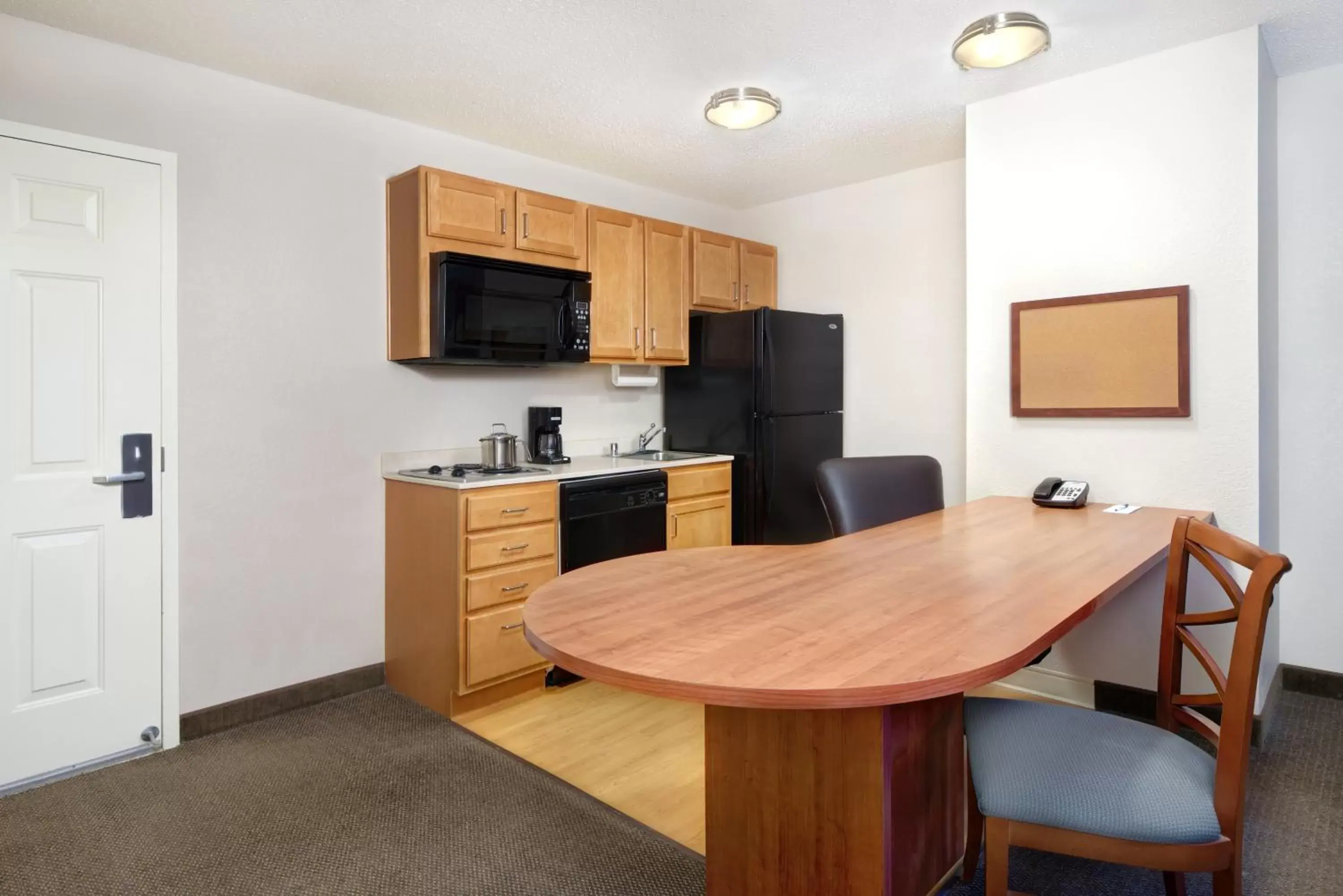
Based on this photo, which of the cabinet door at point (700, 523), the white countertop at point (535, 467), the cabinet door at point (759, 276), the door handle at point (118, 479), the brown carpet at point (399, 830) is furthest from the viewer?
the cabinet door at point (759, 276)

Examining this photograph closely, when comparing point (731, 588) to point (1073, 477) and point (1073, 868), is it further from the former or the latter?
point (1073, 477)

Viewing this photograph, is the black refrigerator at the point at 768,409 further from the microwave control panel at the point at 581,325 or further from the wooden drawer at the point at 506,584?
the wooden drawer at the point at 506,584

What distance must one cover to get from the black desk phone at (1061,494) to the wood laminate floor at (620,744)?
840 millimetres

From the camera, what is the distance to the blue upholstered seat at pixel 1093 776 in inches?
47.9

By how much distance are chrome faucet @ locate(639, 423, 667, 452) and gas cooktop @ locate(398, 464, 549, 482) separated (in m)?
1.02

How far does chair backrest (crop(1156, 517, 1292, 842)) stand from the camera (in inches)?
46.8

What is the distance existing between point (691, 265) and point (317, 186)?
6.28ft

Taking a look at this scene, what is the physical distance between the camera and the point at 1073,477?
285 cm

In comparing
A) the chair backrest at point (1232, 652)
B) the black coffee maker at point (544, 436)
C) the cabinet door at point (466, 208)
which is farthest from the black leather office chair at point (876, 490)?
the cabinet door at point (466, 208)

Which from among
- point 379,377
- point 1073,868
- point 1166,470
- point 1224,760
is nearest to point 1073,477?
point 1166,470

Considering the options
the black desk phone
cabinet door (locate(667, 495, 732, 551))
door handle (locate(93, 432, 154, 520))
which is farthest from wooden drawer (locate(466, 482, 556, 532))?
the black desk phone

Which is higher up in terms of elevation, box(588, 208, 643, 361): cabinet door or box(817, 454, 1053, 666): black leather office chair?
box(588, 208, 643, 361): cabinet door

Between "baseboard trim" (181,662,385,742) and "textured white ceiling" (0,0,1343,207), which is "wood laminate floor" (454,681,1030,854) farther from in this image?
"textured white ceiling" (0,0,1343,207)

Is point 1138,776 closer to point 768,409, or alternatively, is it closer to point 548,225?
point 768,409
